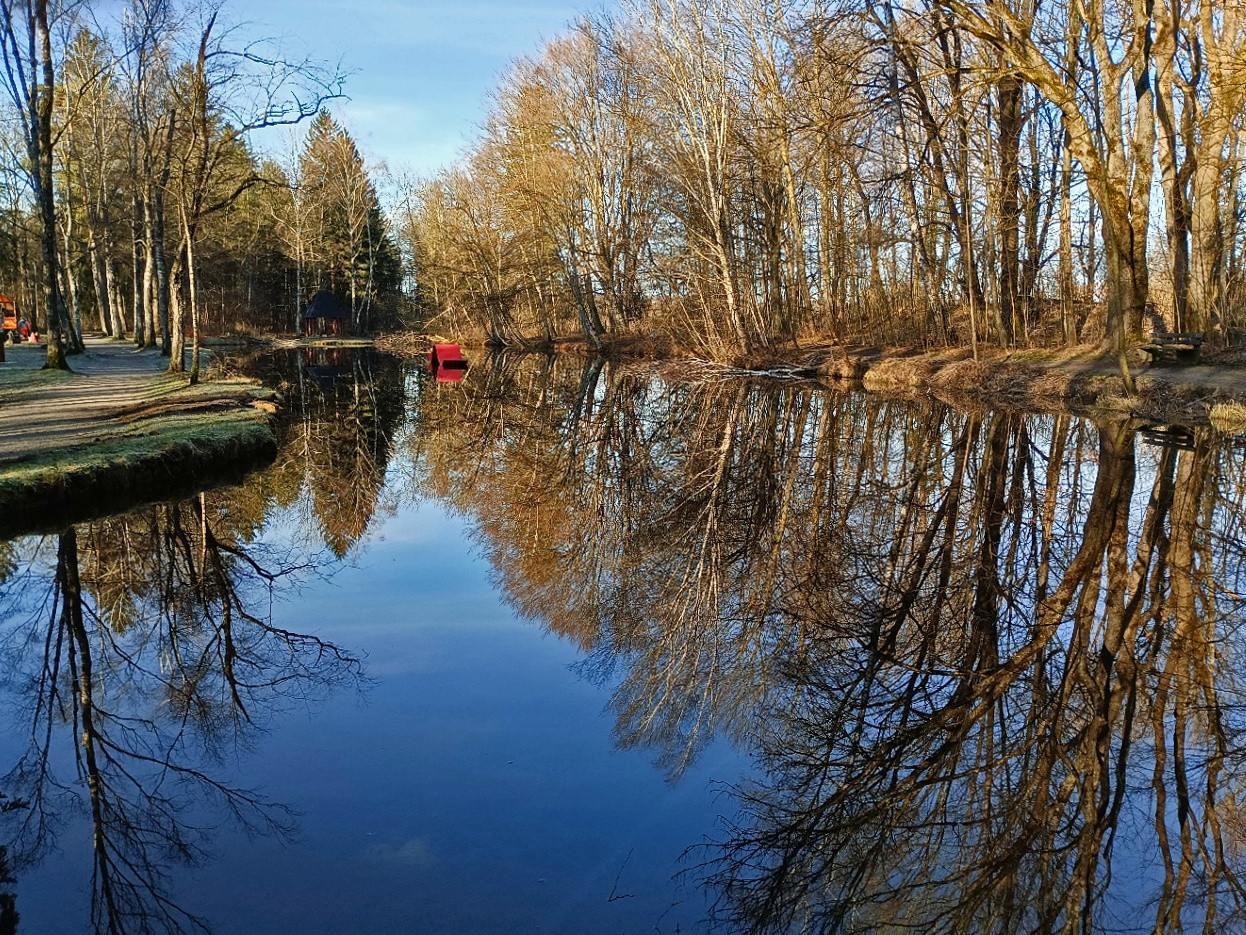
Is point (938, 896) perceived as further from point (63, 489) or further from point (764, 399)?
point (764, 399)

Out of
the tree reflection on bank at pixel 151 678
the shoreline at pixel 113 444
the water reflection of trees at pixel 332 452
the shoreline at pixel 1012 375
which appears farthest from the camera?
the shoreline at pixel 1012 375

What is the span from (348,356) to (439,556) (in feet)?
119

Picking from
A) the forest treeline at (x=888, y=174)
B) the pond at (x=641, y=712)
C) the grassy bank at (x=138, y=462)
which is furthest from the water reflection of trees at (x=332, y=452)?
the forest treeline at (x=888, y=174)

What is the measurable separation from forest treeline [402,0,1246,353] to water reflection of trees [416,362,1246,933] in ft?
27.1

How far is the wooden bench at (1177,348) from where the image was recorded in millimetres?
17453

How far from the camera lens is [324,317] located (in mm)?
56719

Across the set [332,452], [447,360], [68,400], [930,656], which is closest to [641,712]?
[930,656]

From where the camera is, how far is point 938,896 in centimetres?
362

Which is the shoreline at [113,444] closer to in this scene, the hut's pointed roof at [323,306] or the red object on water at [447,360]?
the red object on water at [447,360]

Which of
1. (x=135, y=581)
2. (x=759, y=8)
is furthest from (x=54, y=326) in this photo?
(x=759, y=8)

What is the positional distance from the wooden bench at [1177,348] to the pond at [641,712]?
800 centimetres

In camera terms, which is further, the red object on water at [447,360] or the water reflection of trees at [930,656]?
the red object on water at [447,360]

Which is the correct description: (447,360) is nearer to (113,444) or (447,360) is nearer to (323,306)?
(113,444)

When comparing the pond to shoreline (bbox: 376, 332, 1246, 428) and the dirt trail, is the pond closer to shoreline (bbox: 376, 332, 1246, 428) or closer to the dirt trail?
the dirt trail
